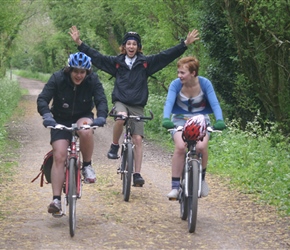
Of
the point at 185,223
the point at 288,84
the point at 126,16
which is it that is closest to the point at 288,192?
the point at 185,223

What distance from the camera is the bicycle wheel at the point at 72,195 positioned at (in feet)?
21.6

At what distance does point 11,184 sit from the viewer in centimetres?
1041

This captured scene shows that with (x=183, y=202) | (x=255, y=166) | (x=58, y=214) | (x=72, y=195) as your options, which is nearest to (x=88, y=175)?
(x=58, y=214)

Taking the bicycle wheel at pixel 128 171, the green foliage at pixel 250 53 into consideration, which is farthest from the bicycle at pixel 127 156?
the green foliage at pixel 250 53

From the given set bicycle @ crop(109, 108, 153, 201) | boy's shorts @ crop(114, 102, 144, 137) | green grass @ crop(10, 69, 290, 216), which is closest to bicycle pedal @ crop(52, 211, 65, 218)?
bicycle @ crop(109, 108, 153, 201)

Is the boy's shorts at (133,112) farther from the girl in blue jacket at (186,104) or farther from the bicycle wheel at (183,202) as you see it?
the bicycle wheel at (183,202)

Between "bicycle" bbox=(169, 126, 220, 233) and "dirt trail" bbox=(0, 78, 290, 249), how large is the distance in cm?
21

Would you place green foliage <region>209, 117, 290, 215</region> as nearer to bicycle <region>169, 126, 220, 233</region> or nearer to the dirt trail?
the dirt trail

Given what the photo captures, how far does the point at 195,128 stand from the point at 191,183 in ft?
1.95

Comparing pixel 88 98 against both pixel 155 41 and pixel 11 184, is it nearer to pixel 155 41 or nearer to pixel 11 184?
pixel 11 184

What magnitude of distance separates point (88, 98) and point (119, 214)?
154 cm

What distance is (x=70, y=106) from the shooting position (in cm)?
723

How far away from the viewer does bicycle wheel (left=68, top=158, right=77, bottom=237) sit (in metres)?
6.59

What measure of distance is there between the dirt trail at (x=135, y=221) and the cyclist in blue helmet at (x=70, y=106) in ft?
1.68
